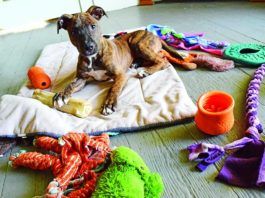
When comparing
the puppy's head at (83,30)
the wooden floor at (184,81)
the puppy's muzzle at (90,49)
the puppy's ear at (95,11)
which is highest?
the puppy's ear at (95,11)

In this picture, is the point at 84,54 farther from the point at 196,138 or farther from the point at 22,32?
the point at 22,32

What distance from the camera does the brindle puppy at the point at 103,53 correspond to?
148cm

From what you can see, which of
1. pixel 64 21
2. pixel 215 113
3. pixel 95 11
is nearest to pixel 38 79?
pixel 64 21

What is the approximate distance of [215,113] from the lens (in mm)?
1056

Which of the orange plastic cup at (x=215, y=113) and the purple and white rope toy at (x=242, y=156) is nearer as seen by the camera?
the purple and white rope toy at (x=242, y=156)

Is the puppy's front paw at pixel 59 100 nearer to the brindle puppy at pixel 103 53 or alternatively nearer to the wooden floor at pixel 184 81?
the brindle puppy at pixel 103 53

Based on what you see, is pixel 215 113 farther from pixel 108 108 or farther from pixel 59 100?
pixel 59 100

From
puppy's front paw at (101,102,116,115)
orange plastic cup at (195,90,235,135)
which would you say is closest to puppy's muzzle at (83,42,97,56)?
puppy's front paw at (101,102,116,115)

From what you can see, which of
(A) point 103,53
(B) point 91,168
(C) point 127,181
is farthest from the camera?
(A) point 103,53

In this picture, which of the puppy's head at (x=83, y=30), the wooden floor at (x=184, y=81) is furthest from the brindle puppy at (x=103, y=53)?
the wooden floor at (x=184, y=81)

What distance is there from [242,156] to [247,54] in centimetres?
92

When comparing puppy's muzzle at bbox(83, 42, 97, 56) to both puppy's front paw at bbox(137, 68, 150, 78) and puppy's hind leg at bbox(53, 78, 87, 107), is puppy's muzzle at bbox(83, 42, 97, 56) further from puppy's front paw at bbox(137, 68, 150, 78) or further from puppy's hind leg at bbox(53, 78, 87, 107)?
puppy's front paw at bbox(137, 68, 150, 78)

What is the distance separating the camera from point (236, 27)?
2.37 meters

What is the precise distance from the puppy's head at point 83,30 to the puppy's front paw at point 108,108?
0.32 m
